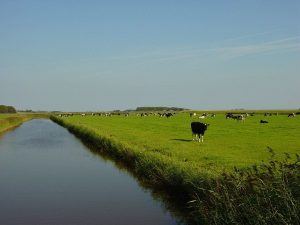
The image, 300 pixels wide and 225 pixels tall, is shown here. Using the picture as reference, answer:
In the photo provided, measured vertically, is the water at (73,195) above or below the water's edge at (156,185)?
below

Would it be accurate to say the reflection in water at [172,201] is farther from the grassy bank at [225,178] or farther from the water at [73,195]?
the water at [73,195]

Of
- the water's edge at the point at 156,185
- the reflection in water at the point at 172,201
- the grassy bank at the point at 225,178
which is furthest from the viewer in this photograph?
the water's edge at the point at 156,185

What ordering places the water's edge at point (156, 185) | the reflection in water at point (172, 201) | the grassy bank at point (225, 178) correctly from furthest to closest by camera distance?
the water's edge at point (156, 185) < the reflection in water at point (172, 201) < the grassy bank at point (225, 178)

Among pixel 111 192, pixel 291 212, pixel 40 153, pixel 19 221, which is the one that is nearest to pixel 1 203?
pixel 19 221

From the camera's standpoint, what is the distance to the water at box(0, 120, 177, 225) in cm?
1430

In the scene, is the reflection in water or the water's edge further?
the water's edge

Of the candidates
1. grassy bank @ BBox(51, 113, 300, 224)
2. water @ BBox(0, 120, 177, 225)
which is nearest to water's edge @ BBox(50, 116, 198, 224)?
grassy bank @ BBox(51, 113, 300, 224)

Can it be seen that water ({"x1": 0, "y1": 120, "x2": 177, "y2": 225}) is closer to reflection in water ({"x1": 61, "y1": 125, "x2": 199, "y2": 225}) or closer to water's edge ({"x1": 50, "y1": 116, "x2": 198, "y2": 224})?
reflection in water ({"x1": 61, "y1": 125, "x2": 199, "y2": 225})

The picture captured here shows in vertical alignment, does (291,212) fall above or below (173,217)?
above

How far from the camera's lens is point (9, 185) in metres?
20.4

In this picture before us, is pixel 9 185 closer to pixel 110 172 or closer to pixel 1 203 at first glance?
pixel 1 203

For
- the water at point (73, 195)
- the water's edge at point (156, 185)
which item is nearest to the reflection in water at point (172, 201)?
the water's edge at point (156, 185)

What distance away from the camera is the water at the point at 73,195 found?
46.9 ft

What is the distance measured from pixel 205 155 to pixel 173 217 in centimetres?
855
